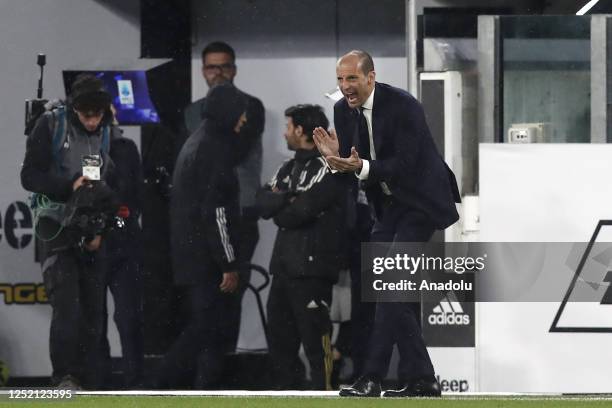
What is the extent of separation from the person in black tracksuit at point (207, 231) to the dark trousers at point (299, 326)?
0.38m

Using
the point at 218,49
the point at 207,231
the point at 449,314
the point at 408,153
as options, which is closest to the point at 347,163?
the point at 408,153

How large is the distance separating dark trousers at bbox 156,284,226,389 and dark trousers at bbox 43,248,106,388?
0.46 metres

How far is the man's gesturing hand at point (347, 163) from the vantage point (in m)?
7.54

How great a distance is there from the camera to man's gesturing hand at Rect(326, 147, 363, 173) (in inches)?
297

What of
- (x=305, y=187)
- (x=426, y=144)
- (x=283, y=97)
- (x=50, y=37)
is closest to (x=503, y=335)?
(x=426, y=144)

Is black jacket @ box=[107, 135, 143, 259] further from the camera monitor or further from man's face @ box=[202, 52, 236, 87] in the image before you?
man's face @ box=[202, 52, 236, 87]

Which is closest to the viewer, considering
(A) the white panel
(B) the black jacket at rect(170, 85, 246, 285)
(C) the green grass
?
(C) the green grass

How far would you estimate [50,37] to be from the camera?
10141 millimetres

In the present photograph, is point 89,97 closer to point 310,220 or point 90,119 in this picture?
point 90,119

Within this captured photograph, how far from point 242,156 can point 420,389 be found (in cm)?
279

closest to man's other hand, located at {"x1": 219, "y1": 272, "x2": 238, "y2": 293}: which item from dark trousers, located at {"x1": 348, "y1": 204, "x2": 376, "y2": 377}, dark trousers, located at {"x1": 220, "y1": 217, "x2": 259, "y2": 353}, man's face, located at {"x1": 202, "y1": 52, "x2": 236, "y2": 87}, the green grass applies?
dark trousers, located at {"x1": 220, "y1": 217, "x2": 259, "y2": 353}

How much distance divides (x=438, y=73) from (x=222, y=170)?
1.42 meters

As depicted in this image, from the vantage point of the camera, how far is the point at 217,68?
10.1 meters

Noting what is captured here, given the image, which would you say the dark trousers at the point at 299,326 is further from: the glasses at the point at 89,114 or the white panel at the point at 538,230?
the white panel at the point at 538,230
